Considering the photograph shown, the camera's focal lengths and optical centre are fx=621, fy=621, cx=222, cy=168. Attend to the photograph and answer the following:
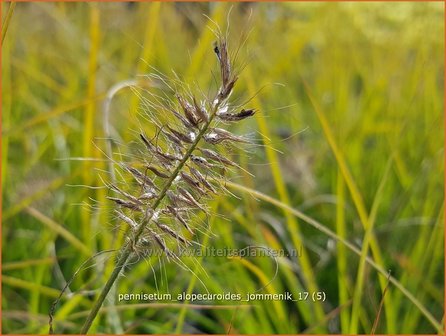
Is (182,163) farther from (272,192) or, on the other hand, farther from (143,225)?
(272,192)

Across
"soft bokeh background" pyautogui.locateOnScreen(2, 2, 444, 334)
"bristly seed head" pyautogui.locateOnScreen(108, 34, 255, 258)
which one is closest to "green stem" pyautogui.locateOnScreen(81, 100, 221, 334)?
"bristly seed head" pyautogui.locateOnScreen(108, 34, 255, 258)

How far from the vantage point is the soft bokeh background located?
789 millimetres

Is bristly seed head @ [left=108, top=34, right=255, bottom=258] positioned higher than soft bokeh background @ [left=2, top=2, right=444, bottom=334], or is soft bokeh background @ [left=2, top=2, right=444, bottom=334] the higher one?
soft bokeh background @ [left=2, top=2, right=444, bottom=334]

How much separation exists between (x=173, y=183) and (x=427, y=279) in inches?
27.8

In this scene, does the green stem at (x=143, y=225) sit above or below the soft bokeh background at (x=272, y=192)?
below

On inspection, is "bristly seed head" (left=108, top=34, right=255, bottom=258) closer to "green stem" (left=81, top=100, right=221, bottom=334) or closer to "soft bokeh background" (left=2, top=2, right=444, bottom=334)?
"green stem" (left=81, top=100, right=221, bottom=334)

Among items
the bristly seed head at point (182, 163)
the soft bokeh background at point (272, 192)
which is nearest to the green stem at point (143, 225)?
the bristly seed head at point (182, 163)

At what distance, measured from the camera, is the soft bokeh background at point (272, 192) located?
0.79 meters

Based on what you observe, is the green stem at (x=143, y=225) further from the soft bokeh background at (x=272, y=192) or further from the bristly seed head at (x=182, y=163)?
the soft bokeh background at (x=272, y=192)

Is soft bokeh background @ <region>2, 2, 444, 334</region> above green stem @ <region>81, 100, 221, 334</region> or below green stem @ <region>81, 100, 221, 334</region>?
above

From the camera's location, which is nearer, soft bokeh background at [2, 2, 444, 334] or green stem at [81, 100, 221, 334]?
green stem at [81, 100, 221, 334]

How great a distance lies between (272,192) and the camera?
1219 millimetres

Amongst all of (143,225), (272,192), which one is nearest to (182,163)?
(143,225)

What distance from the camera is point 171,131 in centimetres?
31
